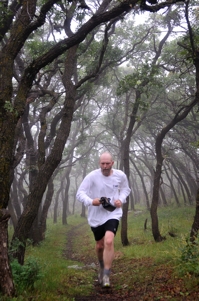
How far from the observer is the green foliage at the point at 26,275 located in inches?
158

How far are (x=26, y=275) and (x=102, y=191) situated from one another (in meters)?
1.78

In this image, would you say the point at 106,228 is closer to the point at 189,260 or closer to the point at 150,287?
the point at 150,287

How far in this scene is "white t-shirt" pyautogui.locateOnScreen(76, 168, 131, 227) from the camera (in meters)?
4.94

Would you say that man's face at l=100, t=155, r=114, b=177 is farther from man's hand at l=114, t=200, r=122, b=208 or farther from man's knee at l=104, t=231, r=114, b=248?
man's knee at l=104, t=231, r=114, b=248

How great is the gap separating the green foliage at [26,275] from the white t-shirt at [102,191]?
118 centimetres

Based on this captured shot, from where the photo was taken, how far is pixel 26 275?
13.8 feet

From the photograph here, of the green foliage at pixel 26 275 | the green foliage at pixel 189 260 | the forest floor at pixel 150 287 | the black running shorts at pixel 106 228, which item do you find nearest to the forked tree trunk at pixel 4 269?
the green foliage at pixel 26 275

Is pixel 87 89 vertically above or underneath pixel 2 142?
above

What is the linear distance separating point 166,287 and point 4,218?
2572 millimetres

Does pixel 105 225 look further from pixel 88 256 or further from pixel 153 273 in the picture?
pixel 88 256

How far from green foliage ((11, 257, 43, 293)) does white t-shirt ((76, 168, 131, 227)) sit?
1175 mm

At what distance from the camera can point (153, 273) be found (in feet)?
17.5

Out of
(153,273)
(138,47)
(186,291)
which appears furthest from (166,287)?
(138,47)

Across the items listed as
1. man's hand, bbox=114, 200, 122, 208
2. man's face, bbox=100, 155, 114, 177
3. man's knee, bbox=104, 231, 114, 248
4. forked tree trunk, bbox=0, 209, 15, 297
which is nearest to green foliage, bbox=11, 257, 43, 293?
forked tree trunk, bbox=0, 209, 15, 297
